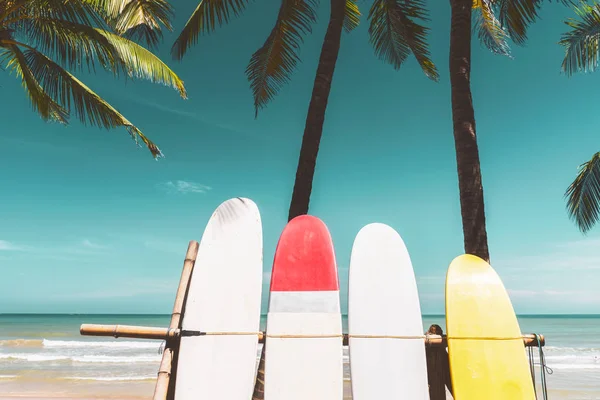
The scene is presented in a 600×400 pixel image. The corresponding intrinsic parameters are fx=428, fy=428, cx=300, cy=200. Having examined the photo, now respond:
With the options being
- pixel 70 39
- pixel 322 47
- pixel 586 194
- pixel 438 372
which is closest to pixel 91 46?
pixel 70 39

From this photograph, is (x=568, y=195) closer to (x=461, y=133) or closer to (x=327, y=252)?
(x=461, y=133)

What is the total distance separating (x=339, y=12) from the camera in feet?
15.0

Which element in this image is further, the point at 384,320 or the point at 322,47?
the point at 322,47

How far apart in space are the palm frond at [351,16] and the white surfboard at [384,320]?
4337mm

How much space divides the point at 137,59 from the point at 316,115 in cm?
347

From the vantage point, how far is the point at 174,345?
2557mm

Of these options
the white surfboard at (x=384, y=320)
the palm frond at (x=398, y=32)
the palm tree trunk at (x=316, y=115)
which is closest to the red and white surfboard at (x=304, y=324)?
the white surfboard at (x=384, y=320)

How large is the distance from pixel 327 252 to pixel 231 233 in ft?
2.16

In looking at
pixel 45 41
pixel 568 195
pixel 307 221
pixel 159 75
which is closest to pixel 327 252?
pixel 307 221

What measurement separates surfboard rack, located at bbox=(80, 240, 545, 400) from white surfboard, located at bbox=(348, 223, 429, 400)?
5.2 inches

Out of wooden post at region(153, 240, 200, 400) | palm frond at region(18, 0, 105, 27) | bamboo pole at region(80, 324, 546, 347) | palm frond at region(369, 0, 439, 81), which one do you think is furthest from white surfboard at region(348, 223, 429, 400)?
palm frond at region(18, 0, 105, 27)

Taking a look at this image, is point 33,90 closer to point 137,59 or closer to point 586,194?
point 137,59

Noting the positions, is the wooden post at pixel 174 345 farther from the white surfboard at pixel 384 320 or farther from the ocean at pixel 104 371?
the ocean at pixel 104 371

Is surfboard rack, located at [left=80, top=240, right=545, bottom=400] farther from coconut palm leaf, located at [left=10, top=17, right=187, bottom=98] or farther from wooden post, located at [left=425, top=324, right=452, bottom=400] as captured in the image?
coconut palm leaf, located at [left=10, top=17, right=187, bottom=98]
